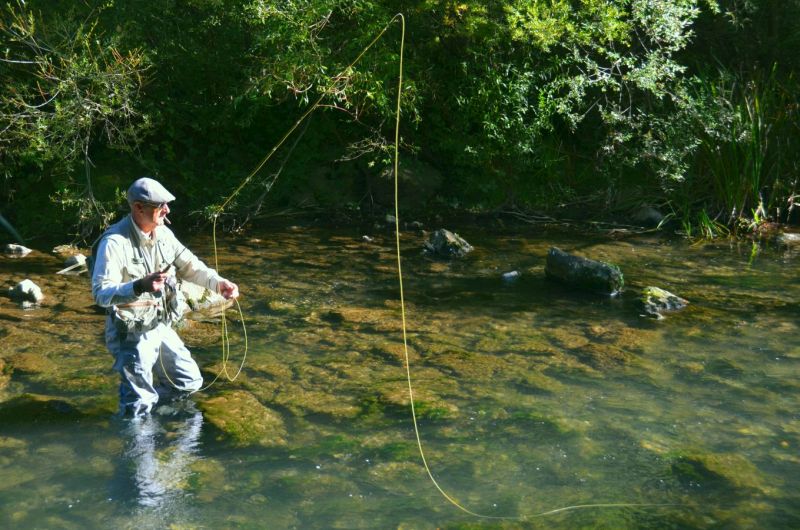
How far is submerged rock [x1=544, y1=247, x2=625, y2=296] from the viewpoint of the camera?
27.6ft

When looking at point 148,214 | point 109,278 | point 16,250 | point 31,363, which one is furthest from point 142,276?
point 16,250

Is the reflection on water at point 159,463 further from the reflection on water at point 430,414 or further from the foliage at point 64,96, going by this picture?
the foliage at point 64,96

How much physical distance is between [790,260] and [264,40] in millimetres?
6026

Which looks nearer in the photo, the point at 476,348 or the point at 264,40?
the point at 476,348

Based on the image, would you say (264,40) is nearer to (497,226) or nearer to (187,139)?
(187,139)

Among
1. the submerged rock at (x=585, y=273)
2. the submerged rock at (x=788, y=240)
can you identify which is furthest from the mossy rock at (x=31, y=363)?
the submerged rock at (x=788, y=240)

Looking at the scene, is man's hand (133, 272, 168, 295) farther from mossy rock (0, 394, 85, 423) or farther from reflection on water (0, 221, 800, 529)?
mossy rock (0, 394, 85, 423)

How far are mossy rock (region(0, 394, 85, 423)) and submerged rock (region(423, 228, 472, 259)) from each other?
509 cm

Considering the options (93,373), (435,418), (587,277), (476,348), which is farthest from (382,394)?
(587,277)

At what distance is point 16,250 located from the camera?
10062 mm

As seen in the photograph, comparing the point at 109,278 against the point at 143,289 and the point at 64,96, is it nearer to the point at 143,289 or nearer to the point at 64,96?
the point at 143,289

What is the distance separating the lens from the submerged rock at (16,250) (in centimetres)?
1002

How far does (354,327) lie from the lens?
7477mm

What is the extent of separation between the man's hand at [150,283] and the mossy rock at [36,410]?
48.1 inches
